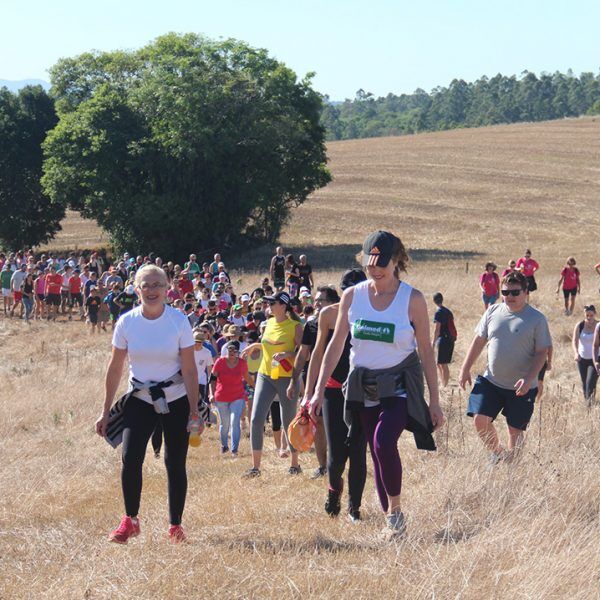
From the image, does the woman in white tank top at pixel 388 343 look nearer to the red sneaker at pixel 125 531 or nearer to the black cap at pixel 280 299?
the red sneaker at pixel 125 531

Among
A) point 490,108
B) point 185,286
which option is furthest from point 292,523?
point 490,108

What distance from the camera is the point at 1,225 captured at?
45.3 meters

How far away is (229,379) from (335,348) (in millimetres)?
5071

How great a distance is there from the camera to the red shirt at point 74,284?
27.3 m

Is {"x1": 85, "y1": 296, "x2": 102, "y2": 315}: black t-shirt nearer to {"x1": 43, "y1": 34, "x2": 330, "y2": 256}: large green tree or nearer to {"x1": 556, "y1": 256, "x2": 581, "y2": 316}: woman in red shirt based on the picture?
{"x1": 556, "y1": 256, "x2": 581, "y2": 316}: woman in red shirt

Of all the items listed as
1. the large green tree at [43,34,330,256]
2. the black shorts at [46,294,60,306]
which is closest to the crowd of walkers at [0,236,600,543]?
the black shorts at [46,294,60,306]

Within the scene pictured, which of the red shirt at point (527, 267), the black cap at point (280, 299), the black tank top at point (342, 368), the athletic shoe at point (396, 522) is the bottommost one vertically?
the red shirt at point (527, 267)

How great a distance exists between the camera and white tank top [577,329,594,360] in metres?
13.0

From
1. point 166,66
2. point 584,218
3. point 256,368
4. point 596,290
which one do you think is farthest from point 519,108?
point 256,368

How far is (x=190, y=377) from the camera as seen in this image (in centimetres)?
577

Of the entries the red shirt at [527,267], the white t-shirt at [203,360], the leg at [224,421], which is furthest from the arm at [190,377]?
the red shirt at [527,267]

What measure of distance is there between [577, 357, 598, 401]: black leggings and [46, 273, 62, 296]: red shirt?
17.0m

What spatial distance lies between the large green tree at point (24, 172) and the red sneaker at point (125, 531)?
4114cm

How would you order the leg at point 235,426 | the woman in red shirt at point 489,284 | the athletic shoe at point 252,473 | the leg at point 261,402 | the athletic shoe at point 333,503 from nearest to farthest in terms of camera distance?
the athletic shoe at point 333,503, the athletic shoe at point 252,473, the leg at point 261,402, the leg at point 235,426, the woman in red shirt at point 489,284
